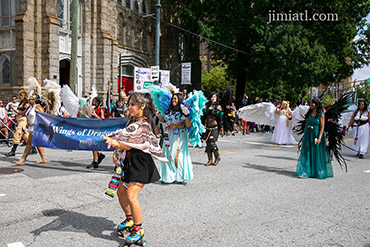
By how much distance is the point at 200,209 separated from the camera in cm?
552

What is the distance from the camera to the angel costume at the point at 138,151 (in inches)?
156

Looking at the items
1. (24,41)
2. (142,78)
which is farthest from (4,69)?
(142,78)

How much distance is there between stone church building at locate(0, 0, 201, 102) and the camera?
2047 centimetres

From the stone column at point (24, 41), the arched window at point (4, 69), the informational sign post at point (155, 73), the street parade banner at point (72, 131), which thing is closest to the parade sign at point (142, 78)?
the informational sign post at point (155, 73)

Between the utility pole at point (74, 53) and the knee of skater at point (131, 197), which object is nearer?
the knee of skater at point (131, 197)

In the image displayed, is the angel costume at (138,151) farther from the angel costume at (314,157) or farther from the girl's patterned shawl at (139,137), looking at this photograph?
the angel costume at (314,157)

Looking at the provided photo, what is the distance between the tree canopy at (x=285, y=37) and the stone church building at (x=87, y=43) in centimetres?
348

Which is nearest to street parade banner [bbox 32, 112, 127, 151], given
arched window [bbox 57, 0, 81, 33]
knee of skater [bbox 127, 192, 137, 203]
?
knee of skater [bbox 127, 192, 137, 203]

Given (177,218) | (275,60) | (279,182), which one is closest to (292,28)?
(275,60)

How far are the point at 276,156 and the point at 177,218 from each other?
24.8 feet

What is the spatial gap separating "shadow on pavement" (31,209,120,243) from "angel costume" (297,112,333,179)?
5.07 meters

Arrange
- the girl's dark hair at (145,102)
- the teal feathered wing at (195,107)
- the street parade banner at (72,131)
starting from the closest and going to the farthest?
the girl's dark hair at (145,102)
the teal feathered wing at (195,107)
the street parade banner at (72,131)

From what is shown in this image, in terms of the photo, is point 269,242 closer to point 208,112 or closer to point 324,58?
point 208,112

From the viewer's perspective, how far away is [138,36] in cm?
2994
